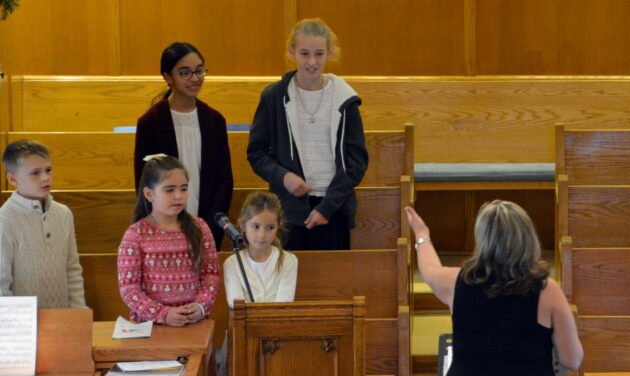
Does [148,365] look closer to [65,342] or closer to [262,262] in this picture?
[65,342]

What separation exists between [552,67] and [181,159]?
2.34m

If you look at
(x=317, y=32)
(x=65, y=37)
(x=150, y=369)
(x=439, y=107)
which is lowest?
(x=150, y=369)

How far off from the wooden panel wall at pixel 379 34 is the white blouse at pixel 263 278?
7.17ft

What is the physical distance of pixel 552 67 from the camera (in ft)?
18.2

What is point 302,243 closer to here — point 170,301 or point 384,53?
point 170,301

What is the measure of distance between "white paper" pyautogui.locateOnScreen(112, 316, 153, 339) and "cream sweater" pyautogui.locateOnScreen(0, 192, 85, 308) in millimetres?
395

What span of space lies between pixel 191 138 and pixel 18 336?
1.27 meters

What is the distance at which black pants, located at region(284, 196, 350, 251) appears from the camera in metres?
3.97

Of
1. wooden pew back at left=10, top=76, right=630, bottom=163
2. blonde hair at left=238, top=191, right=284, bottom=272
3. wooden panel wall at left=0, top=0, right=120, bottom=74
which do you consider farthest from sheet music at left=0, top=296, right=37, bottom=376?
wooden panel wall at left=0, top=0, right=120, bottom=74

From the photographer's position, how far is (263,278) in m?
3.47

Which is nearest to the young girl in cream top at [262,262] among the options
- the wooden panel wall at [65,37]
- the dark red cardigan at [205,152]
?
the dark red cardigan at [205,152]

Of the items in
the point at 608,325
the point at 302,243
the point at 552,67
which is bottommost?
the point at 608,325

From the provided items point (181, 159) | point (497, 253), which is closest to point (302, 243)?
point (181, 159)

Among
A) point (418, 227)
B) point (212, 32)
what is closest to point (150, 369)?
point (418, 227)
